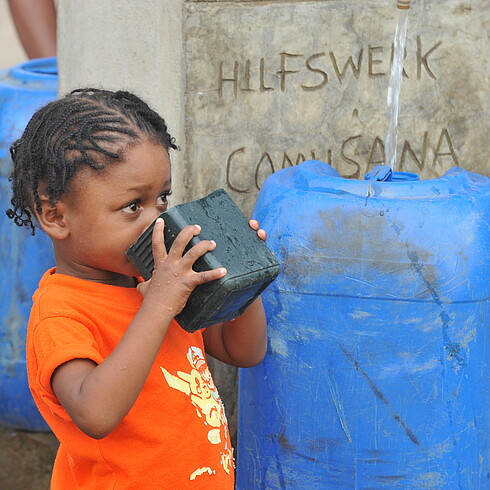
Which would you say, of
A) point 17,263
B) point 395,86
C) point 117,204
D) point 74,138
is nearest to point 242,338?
point 117,204

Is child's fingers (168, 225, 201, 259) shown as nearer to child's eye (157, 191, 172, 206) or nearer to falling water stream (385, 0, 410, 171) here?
child's eye (157, 191, 172, 206)

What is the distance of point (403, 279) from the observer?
1.80 m

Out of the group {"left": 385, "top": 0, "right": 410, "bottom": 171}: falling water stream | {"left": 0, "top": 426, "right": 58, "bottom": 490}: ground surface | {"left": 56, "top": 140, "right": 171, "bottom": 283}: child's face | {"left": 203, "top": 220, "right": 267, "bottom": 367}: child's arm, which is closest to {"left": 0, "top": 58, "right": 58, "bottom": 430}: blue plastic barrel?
{"left": 0, "top": 426, "right": 58, "bottom": 490}: ground surface

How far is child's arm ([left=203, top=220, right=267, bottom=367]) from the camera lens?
1.70 metres

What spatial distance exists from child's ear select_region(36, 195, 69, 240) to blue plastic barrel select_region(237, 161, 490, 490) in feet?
1.78

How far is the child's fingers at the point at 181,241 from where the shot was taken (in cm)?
138

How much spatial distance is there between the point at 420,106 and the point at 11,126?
4.39ft

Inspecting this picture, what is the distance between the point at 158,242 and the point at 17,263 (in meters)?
1.62

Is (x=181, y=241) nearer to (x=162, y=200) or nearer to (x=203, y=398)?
(x=162, y=200)

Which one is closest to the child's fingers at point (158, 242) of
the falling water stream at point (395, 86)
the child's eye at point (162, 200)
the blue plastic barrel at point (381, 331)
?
the child's eye at point (162, 200)

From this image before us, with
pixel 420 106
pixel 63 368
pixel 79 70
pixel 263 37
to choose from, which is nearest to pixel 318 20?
pixel 263 37

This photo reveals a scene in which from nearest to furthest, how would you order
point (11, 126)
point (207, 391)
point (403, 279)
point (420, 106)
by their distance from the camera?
1. point (207, 391)
2. point (403, 279)
3. point (420, 106)
4. point (11, 126)

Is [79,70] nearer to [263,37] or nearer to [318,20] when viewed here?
[263,37]

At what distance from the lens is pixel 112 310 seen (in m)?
1.51
